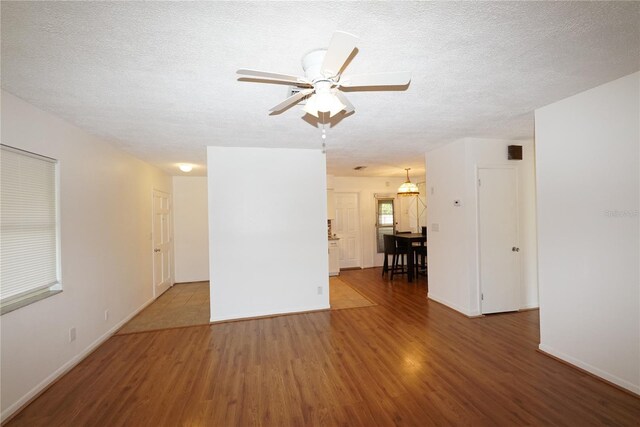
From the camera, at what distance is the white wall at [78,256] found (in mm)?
2016

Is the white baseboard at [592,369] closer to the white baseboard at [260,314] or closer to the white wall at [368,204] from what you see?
the white baseboard at [260,314]

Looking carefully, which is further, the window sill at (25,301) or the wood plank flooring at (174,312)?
the wood plank flooring at (174,312)

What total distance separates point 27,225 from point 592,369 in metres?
5.08

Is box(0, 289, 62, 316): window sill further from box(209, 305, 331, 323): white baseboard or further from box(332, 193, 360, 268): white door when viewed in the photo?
box(332, 193, 360, 268): white door

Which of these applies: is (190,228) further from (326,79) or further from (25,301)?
(326,79)

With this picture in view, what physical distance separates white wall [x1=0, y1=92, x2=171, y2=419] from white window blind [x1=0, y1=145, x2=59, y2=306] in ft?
0.31

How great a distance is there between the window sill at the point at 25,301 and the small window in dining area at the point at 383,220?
641cm

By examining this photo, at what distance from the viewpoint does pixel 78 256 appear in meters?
2.74

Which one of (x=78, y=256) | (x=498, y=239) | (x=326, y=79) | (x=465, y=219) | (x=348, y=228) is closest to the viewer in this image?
(x=326, y=79)

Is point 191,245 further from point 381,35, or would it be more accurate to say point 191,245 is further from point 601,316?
point 601,316

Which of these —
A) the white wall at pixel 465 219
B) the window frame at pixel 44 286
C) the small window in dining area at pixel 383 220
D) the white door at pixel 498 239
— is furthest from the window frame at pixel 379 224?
the window frame at pixel 44 286

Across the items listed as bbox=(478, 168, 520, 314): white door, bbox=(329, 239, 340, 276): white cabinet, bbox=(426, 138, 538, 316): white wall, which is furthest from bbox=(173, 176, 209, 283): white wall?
bbox=(478, 168, 520, 314): white door

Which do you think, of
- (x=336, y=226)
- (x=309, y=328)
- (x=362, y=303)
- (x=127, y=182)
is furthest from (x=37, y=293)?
(x=336, y=226)

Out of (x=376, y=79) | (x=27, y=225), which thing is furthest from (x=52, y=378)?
(x=376, y=79)
